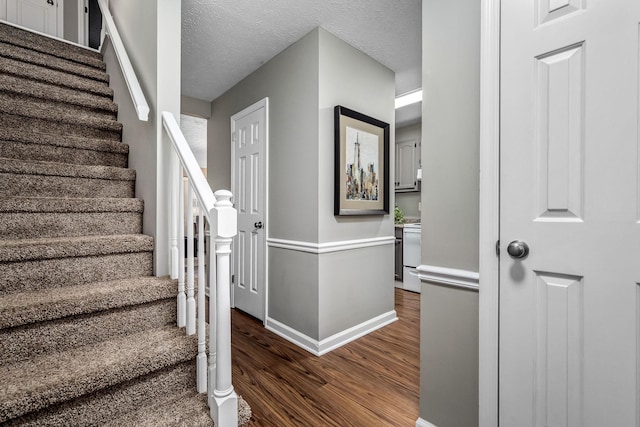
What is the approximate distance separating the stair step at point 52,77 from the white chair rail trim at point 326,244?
1811 mm

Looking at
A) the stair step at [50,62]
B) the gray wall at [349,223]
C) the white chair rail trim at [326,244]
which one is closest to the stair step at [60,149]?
the stair step at [50,62]

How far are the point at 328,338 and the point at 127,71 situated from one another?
230 cm

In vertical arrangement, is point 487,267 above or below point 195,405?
above

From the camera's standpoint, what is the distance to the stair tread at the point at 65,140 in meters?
1.66

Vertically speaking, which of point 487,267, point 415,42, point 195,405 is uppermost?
point 415,42

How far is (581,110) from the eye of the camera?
0.97m

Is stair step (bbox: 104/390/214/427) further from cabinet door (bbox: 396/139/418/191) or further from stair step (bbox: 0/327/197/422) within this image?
cabinet door (bbox: 396/139/418/191)

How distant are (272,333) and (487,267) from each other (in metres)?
2.05

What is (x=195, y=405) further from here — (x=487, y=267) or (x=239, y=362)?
(x=487, y=267)

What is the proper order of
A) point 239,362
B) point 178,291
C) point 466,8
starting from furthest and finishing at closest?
1. point 239,362
2. point 178,291
3. point 466,8

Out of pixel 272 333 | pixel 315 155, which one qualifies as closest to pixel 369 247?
pixel 315 155

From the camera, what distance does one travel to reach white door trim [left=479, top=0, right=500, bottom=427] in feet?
3.75

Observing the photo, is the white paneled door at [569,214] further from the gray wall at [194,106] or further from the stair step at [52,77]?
the gray wall at [194,106]

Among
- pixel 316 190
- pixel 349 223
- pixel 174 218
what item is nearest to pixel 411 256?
pixel 349 223
